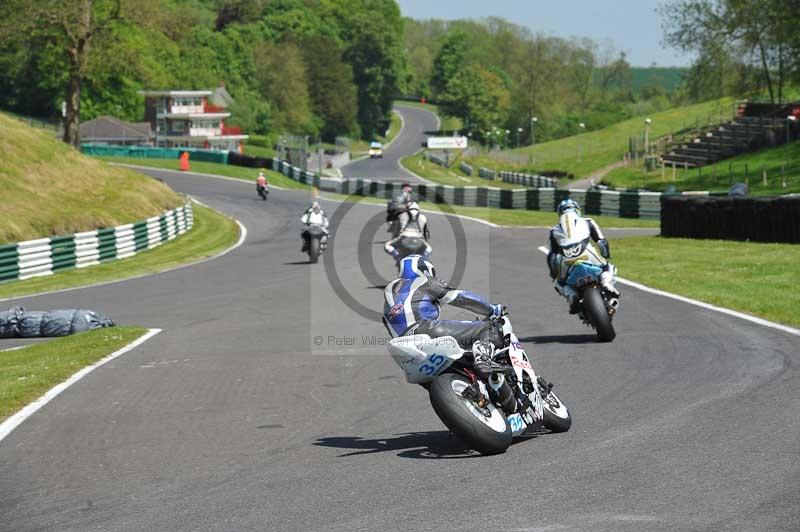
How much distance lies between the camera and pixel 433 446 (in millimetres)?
9469

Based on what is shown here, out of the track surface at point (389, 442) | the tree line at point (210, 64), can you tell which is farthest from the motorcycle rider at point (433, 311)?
the tree line at point (210, 64)

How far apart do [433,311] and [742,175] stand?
183 feet

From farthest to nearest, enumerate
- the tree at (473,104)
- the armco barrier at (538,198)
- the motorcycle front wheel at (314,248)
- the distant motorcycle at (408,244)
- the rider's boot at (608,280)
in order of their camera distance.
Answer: the tree at (473,104), the armco barrier at (538,198), the motorcycle front wheel at (314,248), the distant motorcycle at (408,244), the rider's boot at (608,280)

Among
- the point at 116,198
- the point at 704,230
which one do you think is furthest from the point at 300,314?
the point at 116,198

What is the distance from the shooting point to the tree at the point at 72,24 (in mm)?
66938

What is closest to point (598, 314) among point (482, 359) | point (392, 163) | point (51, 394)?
point (482, 359)

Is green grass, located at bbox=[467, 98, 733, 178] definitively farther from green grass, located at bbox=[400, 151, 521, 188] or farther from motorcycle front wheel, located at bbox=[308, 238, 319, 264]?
motorcycle front wheel, located at bbox=[308, 238, 319, 264]

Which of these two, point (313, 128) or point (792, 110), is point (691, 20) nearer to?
point (792, 110)

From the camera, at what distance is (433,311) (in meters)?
9.59

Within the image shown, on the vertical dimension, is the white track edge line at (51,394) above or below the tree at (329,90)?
below

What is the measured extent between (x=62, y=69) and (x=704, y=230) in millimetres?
107622

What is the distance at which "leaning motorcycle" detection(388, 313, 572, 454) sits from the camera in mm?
8852

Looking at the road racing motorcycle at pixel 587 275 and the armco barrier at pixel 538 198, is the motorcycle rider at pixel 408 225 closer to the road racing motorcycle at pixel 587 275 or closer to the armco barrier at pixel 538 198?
the road racing motorcycle at pixel 587 275

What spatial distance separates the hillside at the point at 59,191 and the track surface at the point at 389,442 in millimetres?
24186
